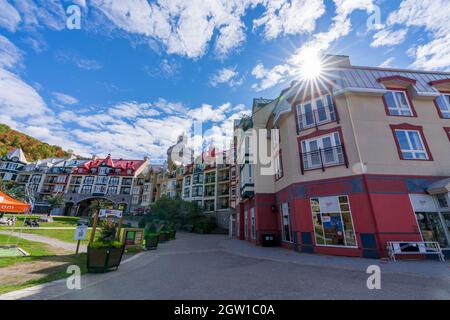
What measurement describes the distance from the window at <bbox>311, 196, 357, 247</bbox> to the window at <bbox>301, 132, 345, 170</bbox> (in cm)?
232

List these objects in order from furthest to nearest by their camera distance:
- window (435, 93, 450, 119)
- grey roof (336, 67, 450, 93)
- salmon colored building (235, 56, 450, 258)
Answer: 1. grey roof (336, 67, 450, 93)
2. window (435, 93, 450, 119)
3. salmon colored building (235, 56, 450, 258)

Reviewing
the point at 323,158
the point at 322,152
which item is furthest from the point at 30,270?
the point at 322,152

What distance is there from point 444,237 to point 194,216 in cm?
3196

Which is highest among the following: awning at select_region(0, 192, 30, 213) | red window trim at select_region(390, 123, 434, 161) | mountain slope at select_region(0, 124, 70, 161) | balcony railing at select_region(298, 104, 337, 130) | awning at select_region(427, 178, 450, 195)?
mountain slope at select_region(0, 124, 70, 161)

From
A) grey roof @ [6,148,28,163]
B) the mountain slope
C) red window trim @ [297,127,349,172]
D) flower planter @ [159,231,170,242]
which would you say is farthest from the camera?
the mountain slope

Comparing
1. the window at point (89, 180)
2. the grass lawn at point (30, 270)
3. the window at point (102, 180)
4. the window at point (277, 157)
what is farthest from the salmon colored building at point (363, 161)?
the window at point (89, 180)

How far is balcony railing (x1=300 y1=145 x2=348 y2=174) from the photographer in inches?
475

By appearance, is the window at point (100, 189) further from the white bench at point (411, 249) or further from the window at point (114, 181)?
the white bench at point (411, 249)

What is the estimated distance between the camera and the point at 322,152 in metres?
12.8

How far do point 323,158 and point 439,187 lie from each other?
581 centimetres

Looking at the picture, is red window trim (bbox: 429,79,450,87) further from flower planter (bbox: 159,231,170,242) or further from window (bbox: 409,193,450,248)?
flower planter (bbox: 159,231,170,242)

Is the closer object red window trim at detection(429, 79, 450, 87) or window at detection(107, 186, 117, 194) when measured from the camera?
red window trim at detection(429, 79, 450, 87)

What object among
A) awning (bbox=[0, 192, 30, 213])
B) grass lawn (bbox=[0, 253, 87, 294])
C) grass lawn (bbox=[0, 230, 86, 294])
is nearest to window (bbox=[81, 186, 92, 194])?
awning (bbox=[0, 192, 30, 213])
